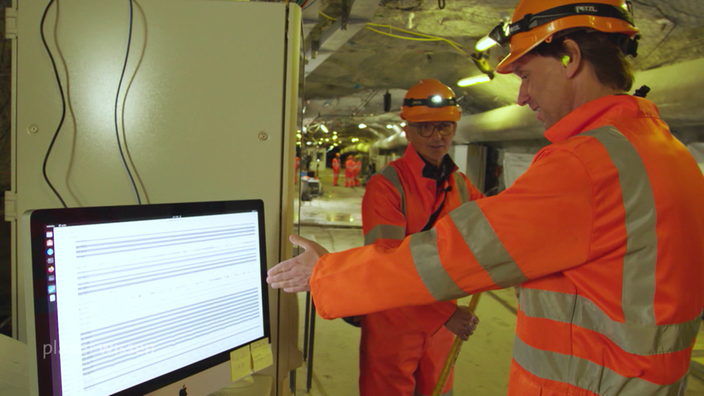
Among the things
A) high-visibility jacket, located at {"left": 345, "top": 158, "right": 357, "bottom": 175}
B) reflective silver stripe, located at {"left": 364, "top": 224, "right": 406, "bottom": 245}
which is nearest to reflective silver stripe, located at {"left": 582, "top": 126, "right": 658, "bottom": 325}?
reflective silver stripe, located at {"left": 364, "top": 224, "right": 406, "bottom": 245}

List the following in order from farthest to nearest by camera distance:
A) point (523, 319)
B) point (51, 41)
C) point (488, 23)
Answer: point (488, 23)
point (51, 41)
point (523, 319)

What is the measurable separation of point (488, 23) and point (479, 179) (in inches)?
148

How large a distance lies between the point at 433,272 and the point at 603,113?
1.72ft

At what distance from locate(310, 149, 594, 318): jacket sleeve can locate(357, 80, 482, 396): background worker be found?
0.55m

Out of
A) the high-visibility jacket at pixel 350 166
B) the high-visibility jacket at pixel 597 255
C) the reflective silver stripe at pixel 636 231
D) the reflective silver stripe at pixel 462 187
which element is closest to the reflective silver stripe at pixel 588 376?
the high-visibility jacket at pixel 597 255

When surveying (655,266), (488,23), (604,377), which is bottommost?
(604,377)

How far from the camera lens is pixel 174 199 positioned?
1111mm

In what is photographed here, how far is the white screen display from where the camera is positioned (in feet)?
2.20

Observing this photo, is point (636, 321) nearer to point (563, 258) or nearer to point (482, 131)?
point (563, 258)

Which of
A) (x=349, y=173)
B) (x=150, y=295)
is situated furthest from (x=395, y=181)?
(x=349, y=173)

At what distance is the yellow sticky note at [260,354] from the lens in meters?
0.94

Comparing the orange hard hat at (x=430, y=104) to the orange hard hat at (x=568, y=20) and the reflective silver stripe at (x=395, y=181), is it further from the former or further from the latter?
the orange hard hat at (x=568, y=20)

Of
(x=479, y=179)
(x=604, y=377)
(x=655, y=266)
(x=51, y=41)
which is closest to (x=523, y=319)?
(x=604, y=377)

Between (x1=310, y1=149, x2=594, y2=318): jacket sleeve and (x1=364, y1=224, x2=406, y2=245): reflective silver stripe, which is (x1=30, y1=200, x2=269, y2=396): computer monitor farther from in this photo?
(x1=364, y1=224, x2=406, y2=245): reflective silver stripe
